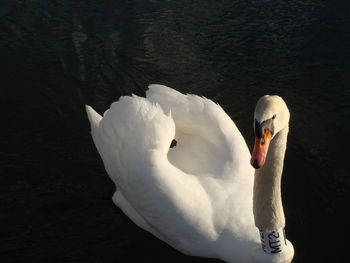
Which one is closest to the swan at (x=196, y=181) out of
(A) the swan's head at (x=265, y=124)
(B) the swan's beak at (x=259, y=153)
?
(A) the swan's head at (x=265, y=124)

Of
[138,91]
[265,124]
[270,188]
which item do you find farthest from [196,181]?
[138,91]

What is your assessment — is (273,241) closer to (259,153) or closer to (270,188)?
(270,188)

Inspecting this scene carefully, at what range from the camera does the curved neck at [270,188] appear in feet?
16.2

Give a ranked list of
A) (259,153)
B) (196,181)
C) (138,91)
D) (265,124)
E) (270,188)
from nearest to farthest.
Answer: (259,153) → (265,124) → (270,188) → (196,181) → (138,91)

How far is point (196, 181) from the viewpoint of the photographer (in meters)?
5.96

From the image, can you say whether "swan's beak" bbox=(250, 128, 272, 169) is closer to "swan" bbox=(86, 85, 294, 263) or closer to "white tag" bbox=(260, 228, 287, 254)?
"swan" bbox=(86, 85, 294, 263)

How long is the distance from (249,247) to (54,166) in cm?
285

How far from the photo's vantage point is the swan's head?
4316 millimetres

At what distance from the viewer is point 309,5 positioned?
1104cm

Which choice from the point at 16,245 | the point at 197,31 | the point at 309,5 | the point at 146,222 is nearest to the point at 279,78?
the point at 197,31

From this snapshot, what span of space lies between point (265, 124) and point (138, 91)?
A: 458cm

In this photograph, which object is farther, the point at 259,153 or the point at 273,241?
the point at 273,241

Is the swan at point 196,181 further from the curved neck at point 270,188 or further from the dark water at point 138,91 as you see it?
the dark water at point 138,91

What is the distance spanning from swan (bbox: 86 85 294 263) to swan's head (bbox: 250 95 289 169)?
430 mm
